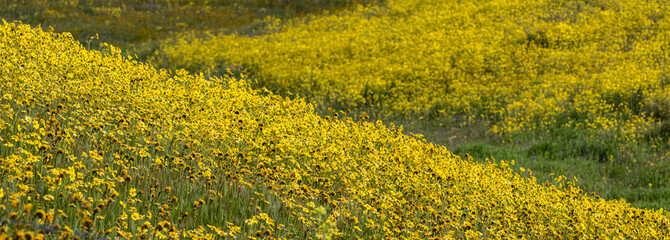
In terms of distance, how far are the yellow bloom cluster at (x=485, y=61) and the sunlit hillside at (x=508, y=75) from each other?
0.16 feet

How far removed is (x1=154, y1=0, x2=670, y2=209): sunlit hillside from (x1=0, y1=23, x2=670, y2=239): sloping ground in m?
4.41

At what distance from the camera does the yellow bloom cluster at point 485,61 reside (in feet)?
40.2

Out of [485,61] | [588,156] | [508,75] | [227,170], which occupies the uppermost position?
[227,170]

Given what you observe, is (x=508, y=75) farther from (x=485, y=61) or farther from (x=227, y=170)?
(x=227, y=170)

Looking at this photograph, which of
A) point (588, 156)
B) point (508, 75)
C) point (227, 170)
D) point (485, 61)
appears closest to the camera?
point (227, 170)

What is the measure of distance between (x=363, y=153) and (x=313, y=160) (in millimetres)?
1139

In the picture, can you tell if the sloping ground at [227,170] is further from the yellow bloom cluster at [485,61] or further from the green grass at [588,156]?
the yellow bloom cluster at [485,61]

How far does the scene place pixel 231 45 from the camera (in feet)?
70.4

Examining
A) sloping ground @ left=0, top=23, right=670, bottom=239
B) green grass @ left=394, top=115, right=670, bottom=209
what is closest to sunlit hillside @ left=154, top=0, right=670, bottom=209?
green grass @ left=394, top=115, right=670, bottom=209

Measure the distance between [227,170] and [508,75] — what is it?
12.2 m

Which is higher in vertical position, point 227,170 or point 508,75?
point 227,170

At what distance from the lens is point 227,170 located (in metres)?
4.45

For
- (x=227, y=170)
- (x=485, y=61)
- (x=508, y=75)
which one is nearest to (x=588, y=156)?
(x=508, y=75)

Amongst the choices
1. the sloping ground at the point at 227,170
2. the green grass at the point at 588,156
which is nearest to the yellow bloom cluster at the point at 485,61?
the green grass at the point at 588,156
